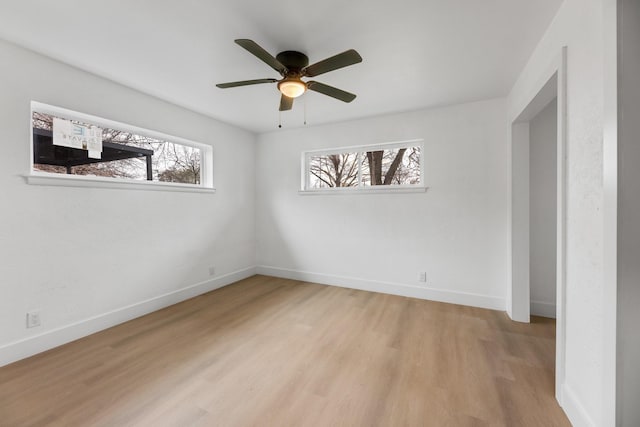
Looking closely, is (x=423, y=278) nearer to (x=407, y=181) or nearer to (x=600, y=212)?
(x=407, y=181)

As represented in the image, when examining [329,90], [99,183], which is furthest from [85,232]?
[329,90]

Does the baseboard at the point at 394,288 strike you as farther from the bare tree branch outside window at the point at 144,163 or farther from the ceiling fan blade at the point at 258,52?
the ceiling fan blade at the point at 258,52

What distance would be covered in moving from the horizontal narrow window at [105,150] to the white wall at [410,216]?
4.63 feet

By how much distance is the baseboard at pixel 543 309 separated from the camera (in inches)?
110

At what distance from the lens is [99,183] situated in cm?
249

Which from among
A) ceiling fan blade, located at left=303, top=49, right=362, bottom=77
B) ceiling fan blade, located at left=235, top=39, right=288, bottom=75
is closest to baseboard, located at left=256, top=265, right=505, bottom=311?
ceiling fan blade, located at left=303, top=49, right=362, bottom=77

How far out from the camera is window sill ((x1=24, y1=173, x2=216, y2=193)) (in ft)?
6.98

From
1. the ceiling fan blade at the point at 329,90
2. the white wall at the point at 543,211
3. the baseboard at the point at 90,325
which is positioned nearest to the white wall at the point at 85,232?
the baseboard at the point at 90,325

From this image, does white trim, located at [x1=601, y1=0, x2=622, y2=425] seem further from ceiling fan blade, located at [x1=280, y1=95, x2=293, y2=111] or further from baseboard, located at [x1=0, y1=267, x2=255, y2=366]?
baseboard, located at [x1=0, y1=267, x2=255, y2=366]

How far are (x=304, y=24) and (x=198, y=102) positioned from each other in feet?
6.34

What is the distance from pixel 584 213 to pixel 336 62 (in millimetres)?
1685

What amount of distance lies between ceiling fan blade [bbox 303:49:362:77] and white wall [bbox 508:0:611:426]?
116 cm

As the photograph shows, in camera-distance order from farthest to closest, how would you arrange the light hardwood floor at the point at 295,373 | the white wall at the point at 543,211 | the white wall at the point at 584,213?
the white wall at the point at 543,211
the light hardwood floor at the point at 295,373
the white wall at the point at 584,213

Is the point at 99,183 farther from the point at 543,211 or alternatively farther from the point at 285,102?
the point at 543,211
